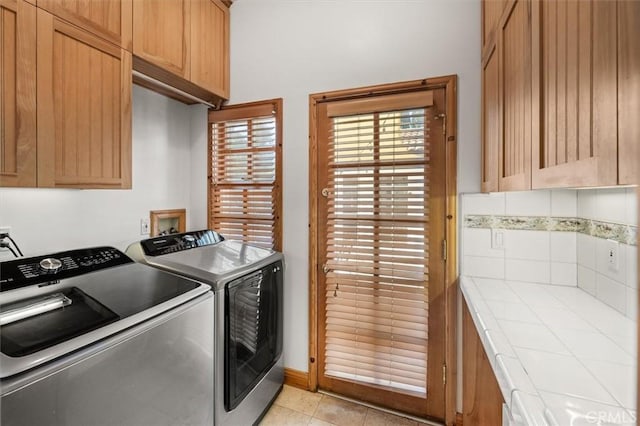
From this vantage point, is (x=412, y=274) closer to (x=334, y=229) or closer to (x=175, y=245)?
(x=334, y=229)

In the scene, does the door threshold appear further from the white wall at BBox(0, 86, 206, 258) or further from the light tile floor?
the white wall at BBox(0, 86, 206, 258)

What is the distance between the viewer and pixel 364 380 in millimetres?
1884

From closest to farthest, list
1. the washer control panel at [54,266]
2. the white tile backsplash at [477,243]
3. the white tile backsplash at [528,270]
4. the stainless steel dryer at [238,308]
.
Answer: the washer control panel at [54,266]
the stainless steel dryer at [238,308]
the white tile backsplash at [528,270]
the white tile backsplash at [477,243]

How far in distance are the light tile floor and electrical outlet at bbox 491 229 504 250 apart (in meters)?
1.19

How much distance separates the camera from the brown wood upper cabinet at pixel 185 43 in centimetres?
162

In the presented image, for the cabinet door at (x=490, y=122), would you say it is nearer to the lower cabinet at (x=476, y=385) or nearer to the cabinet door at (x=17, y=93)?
the lower cabinet at (x=476, y=385)

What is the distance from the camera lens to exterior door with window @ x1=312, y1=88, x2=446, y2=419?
174 centimetres

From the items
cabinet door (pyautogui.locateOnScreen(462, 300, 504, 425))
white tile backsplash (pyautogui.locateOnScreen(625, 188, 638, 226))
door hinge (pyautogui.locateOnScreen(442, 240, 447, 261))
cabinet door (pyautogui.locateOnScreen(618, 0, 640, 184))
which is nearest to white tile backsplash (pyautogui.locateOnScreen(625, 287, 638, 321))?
white tile backsplash (pyautogui.locateOnScreen(625, 188, 638, 226))

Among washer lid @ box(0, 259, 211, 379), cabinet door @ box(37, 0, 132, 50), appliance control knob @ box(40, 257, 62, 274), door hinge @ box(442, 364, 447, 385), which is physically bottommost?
door hinge @ box(442, 364, 447, 385)

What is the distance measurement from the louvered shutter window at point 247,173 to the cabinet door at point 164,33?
506 millimetres

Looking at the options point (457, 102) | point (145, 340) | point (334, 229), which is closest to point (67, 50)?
point (145, 340)

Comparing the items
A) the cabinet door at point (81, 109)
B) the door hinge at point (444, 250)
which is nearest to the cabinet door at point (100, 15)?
the cabinet door at point (81, 109)

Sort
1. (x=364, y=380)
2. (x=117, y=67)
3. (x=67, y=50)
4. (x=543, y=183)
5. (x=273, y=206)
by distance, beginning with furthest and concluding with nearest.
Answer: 1. (x=273, y=206)
2. (x=364, y=380)
3. (x=117, y=67)
4. (x=67, y=50)
5. (x=543, y=183)

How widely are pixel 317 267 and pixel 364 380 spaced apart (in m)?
0.81
